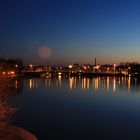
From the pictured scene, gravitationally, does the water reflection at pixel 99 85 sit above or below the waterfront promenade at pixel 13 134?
below

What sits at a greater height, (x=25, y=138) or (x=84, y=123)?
(x=25, y=138)

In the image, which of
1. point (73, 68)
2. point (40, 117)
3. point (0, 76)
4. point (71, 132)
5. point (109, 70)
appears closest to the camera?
point (0, 76)

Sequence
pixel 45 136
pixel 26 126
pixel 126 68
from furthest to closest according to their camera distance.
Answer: pixel 126 68 → pixel 26 126 → pixel 45 136

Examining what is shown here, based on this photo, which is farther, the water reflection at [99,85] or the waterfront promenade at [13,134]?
the water reflection at [99,85]

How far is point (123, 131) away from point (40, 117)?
20.5 ft

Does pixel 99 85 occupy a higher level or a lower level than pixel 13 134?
lower

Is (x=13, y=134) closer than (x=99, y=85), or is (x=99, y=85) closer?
(x=13, y=134)

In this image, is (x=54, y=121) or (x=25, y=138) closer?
(x=25, y=138)

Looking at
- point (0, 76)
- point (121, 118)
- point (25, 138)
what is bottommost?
point (121, 118)

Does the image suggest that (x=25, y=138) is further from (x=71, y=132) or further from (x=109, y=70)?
(x=109, y=70)

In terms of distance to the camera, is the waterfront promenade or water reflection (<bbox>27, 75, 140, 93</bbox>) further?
water reflection (<bbox>27, 75, 140, 93</bbox>)

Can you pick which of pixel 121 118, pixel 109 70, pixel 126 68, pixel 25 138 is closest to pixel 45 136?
pixel 25 138

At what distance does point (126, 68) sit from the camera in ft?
427

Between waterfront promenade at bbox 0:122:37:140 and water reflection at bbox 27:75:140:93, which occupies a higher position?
waterfront promenade at bbox 0:122:37:140
